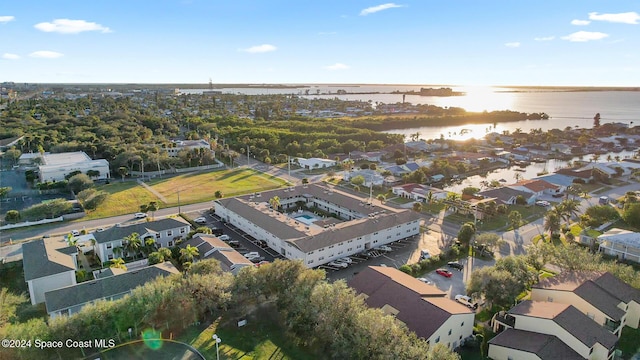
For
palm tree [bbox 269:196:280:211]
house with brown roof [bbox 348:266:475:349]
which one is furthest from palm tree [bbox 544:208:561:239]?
palm tree [bbox 269:196:280:211]

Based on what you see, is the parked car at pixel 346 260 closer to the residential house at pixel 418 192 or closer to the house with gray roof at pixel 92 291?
the house with gray roof at pixel 92 291

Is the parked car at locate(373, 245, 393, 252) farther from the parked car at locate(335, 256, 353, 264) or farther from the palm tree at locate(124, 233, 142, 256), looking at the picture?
the palm tree at locate(124, 233, 142, 256)

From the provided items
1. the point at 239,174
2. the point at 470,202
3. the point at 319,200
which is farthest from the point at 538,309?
the point at 239,174

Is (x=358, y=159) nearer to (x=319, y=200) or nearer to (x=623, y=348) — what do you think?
(x=319, y=200)

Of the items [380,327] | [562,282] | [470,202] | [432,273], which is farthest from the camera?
[470,202]

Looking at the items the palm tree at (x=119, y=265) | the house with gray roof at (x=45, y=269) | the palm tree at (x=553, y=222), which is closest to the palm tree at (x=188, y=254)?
the palm tree at (x=119, y=265)

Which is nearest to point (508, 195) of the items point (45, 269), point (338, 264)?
point (338, 264)

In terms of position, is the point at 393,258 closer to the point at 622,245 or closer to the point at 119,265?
the point at 622,245
